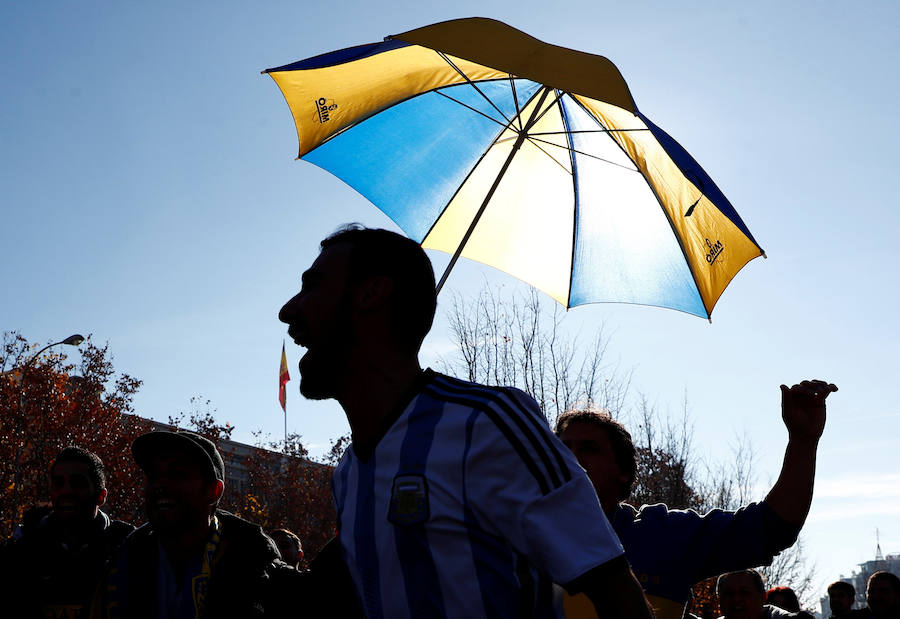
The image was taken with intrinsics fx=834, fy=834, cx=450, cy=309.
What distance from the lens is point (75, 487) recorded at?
4426mm

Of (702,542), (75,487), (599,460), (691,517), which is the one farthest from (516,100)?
(75,487)

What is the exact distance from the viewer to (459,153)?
5555 millimetres

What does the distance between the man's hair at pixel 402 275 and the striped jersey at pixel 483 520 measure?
41 cm

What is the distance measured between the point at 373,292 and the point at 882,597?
331 inches

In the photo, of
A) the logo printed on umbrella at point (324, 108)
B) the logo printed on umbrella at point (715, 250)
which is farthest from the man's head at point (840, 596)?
the logo printed on umbrella at point (324, 108)

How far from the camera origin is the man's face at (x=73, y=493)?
435 cm

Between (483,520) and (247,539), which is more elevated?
(247,539)

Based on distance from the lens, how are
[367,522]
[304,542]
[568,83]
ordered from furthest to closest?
1. [304,542]
2. [568,83]
3. [367,522]

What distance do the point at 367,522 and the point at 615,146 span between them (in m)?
3.86

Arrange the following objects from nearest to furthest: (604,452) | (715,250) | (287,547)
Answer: (604,452), (715,250), (287,547)

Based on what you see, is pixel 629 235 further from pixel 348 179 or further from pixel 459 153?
A: pixel 348 179

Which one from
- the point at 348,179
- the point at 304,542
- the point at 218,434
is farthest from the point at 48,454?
the point at 348,179

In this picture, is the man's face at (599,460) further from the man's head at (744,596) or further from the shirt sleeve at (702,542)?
the man's head at (744,596)

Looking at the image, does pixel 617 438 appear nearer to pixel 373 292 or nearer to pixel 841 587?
pixel 373 292
